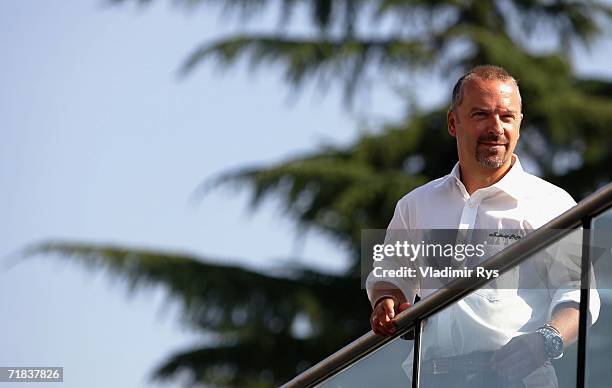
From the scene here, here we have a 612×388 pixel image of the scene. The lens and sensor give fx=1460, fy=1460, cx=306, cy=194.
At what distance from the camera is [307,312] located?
1482cm

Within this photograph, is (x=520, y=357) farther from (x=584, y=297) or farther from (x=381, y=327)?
(x=381, y=327)

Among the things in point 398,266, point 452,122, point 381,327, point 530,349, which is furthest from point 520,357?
point 452,122

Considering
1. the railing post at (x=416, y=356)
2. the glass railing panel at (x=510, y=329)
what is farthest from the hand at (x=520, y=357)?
the railing post at (x=416, y=356)

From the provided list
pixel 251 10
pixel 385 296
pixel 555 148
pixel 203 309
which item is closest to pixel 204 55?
pixel 251 10

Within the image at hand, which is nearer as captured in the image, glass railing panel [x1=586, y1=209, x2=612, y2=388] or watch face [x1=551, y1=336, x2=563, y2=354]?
glass railing panel [x1=586, y1=209, x2=612, y2=388]

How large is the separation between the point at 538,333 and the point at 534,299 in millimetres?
86

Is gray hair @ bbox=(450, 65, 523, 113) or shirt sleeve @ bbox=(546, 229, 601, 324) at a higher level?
gray hair @ bbox=(450, 65, 523, 113)

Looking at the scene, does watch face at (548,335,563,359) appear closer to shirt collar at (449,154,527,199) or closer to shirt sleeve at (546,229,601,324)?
shirt sleeve at (546,229,601,324)

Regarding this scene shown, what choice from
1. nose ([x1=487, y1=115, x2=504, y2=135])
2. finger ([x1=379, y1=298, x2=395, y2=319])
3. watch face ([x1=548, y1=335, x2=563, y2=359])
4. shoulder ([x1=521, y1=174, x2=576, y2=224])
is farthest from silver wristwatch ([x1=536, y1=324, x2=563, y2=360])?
nose ([x1=487, y1=115, x2=504, y2=135])

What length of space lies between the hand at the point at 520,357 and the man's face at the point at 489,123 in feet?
1.81

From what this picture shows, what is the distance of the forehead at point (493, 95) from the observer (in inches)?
152

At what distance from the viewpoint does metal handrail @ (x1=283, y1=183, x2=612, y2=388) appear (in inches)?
130

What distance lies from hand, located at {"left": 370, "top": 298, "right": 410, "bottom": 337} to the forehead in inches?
22.4

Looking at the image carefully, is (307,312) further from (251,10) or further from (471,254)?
(471,254)
